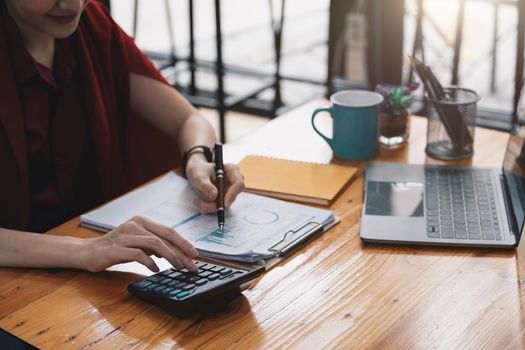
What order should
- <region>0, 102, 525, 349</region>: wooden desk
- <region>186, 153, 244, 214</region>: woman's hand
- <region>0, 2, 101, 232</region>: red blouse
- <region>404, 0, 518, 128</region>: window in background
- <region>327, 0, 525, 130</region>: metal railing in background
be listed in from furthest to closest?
<region>404, 0, 518, 128</region>: window in background → <region>327, 0, 525, 130</region>: metal railing in background → <region>0, 2, 101, 232</region>: red blouse → <region>186, 153, 244, 214</region>: woman's hand → <region>0, 102, 525, 349</region>: wooden desk

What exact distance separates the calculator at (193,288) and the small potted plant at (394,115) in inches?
23.8

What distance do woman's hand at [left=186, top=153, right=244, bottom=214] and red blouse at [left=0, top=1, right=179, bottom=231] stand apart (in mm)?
283

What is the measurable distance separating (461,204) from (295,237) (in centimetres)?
32

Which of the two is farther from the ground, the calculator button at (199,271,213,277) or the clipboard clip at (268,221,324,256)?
the calculator button at (199,271,213,277)

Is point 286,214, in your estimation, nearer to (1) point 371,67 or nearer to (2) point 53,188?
(2) point 53,188

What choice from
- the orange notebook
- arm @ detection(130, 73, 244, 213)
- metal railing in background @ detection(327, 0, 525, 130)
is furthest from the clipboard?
metal railing in background @ detection(327, 0, 525, 130)

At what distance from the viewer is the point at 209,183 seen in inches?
51.8

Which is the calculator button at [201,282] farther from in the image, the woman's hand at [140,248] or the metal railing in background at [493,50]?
the metal railing in background at [493,50]

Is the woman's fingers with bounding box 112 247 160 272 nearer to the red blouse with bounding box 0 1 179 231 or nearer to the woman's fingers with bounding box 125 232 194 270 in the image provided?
the woman's fingers with bounding box 125 232 194 270

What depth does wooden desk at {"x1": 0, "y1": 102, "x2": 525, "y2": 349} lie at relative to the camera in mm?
Answer: 947

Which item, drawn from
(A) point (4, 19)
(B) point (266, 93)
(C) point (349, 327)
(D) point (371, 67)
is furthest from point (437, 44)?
(C) point (349, 327)

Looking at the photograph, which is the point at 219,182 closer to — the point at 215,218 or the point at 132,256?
the point at 215,218

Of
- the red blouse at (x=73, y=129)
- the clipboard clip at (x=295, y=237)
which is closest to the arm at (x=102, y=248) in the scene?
the clipboard clip at (x=295, y=237)

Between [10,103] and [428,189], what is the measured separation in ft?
2.57
